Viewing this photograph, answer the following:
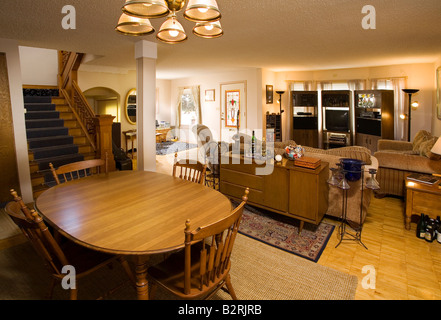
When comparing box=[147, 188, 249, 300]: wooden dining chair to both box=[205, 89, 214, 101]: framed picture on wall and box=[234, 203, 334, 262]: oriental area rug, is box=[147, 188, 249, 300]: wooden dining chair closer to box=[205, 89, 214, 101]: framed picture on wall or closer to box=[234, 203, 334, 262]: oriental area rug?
box=[234, 203, 334, 262]: oriental area rug

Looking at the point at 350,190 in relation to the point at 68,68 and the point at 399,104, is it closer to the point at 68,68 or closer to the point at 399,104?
the point at 399,104

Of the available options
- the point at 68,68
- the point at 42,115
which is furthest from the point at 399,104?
the point at 42,115

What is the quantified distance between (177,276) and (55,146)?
4.66 m

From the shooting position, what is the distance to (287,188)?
3.00 metres

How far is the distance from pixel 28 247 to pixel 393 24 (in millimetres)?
4637

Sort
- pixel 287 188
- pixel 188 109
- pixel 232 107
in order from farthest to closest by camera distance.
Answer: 1. pixel 188 109
2. pixel 232 107
3. pixel 287 188

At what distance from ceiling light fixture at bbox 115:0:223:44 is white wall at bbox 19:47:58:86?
5.72m

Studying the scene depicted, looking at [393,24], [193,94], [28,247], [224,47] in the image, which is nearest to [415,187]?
[393,24]

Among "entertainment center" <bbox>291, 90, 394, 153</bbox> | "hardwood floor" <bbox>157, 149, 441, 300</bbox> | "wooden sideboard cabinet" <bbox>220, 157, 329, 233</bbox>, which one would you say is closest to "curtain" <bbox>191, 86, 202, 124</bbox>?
"entertainment center" <bbox>291, 90, 394, 153</bbox>

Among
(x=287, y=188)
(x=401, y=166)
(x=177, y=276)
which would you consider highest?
(x=401, y=166)

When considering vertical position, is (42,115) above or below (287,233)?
above

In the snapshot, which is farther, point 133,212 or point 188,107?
point 188,107

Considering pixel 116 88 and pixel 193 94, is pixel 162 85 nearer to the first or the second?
pixel 193 94

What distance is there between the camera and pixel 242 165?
3346 mm
